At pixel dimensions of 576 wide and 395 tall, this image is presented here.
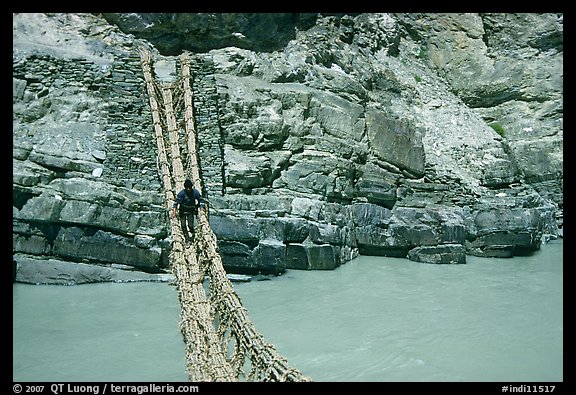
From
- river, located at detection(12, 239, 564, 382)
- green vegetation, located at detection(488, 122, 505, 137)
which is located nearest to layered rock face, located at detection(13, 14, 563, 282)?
green vegetation, located at detection(488, 122, 505, 137)

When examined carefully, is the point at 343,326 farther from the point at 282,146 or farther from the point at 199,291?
the point at 282,146

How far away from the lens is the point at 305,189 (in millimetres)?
12727

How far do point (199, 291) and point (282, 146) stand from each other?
6035 mm

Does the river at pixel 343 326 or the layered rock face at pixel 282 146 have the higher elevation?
the layered rock face at pixel 282 146

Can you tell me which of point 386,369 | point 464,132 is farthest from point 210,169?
point 464,132

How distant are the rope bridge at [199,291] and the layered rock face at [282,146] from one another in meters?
0.44

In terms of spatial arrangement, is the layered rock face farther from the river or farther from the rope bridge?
the river

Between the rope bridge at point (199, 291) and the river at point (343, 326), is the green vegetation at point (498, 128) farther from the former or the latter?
the rope bridge at point (199, 291)

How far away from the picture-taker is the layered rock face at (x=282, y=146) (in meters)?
11.1

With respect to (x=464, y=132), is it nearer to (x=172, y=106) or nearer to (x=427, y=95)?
(x=427, y=95)

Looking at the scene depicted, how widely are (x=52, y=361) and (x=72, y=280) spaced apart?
3487 millimetres

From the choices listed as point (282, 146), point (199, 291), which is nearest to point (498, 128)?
point (282, 146)

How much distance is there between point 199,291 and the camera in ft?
26.9

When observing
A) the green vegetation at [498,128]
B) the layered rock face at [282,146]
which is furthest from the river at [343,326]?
the green vegetation at [498,128]
